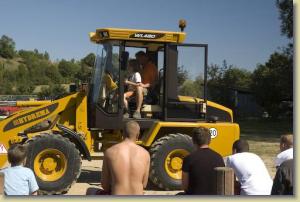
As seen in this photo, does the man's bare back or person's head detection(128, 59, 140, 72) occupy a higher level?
person's head detection(128, 59, 140, 72)

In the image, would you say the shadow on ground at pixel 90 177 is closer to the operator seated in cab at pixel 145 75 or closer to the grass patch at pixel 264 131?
the operator seated in cab at pixel 145 75

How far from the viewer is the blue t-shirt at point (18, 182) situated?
555 cm

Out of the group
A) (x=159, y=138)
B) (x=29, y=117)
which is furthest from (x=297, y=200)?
(x=29, y=117)

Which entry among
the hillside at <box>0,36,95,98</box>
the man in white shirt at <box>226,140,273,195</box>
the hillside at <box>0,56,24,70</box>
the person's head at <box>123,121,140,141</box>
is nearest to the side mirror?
the man in white shirt at <box>226,140,273,195</box>

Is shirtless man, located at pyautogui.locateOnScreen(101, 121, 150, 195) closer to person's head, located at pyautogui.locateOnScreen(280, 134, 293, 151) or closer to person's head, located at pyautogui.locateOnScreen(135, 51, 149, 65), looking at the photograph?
person's head, located at pyautogui.locateOnScreen(280, 134, 293, 151)

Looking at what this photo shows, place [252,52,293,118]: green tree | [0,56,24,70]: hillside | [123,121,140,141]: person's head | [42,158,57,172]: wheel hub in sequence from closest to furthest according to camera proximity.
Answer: [123,121,140,141]: person's head, [42,158,57,172]: wheel hub, [252,52,293,118]: green tree, [0,56,24,70]: hillside

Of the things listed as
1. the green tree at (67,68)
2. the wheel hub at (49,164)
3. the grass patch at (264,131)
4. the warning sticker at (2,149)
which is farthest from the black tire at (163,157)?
the green tree at (67,68)

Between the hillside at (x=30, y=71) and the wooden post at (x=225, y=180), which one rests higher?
the hillside at (x=30, y=71)

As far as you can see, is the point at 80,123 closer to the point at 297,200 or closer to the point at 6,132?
the point at 6,132

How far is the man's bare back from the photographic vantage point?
505 cm

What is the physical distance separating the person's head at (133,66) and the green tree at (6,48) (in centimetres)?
8947

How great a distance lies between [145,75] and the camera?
390 inches

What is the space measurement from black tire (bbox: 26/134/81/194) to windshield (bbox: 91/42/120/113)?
110cm

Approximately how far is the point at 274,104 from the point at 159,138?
119 feet
